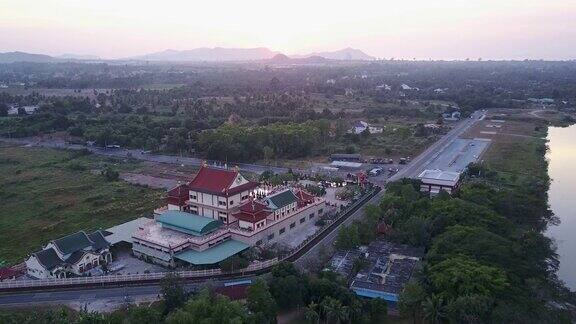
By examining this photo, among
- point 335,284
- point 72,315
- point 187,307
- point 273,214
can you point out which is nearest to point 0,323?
point 72,315

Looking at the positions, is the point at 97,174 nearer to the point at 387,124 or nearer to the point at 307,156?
the point at 307,156

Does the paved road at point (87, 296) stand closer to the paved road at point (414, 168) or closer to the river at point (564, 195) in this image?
the paved road at point (414, 168)

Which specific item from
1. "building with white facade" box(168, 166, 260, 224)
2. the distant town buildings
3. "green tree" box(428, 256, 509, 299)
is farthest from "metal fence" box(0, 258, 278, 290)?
the distant town buildings

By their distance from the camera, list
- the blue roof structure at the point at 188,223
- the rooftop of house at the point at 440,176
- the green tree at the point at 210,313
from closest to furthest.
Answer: the green tree at the point at 210,313 < the blue roof structure at the point at 188,223 < the rooftop of house at the point at 440,176

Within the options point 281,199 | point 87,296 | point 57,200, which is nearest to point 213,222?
point 281,199

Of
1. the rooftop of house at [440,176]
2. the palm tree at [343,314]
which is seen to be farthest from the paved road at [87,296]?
the rooftop of house at [440,176]
